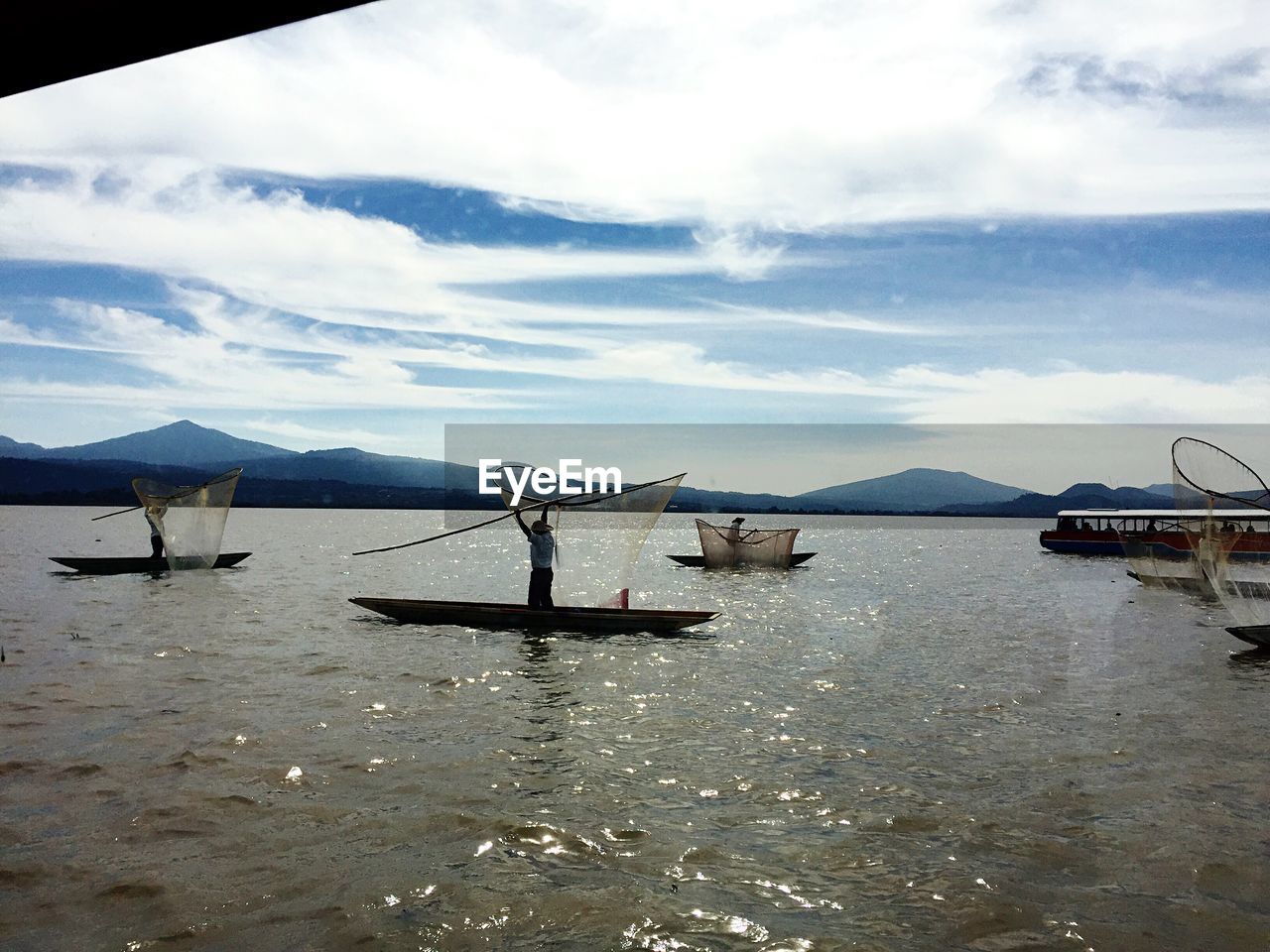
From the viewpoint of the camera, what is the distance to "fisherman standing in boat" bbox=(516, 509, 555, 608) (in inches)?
883

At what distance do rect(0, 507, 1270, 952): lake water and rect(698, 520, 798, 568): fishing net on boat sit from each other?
26.0 m

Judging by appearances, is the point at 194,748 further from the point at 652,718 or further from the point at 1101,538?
the point at 1101,538

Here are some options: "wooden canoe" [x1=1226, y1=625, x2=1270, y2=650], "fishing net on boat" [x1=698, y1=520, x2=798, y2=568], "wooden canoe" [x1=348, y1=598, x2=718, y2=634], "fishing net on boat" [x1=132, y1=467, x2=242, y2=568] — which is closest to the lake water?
"wooden canoe" [x1=348, y1=598, x2=718, y2=634]

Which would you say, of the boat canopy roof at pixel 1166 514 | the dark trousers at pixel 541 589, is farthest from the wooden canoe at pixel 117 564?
the boat canopy roof at pixel 1166 514

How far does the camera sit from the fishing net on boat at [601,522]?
74.5ft

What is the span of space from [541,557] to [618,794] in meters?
12.5

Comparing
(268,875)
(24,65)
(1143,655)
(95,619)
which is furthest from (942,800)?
(95,619)

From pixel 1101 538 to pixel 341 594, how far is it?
61.4 m

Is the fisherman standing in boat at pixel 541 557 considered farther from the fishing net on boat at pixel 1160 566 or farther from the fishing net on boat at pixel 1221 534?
the fishing net on boat at pixel 1160 566

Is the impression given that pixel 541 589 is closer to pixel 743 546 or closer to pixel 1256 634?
pixel 1256 634

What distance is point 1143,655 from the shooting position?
78.6 feet

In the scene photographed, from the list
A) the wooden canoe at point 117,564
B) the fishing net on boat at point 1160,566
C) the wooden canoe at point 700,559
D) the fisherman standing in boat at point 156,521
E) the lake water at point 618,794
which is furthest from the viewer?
the wooden canoe at point 700,559

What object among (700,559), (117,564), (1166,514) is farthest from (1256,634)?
(117,564)

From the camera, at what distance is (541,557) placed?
75.5ft
